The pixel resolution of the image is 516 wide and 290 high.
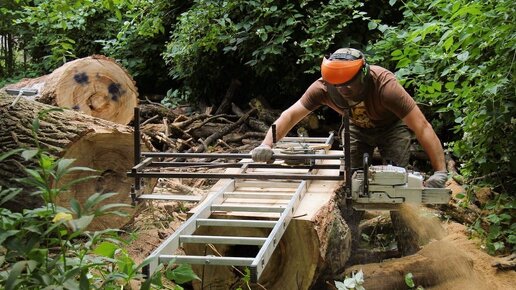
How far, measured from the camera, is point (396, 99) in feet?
15.9

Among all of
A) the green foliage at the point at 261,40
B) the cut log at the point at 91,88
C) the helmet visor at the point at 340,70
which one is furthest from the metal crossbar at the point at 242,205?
the green foliage at the point at 261,40

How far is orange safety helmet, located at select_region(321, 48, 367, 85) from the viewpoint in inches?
176

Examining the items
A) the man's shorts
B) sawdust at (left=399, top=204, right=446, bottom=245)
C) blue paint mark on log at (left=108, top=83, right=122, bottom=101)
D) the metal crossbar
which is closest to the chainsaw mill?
the metal crossbar

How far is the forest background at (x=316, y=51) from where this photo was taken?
5.04 meters

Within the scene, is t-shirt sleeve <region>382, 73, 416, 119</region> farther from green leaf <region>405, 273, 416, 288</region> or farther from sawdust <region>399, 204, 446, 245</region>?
green leaf <region>405, 273, 416, 288</region>

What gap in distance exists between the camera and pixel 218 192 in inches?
169

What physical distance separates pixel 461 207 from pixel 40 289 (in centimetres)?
393

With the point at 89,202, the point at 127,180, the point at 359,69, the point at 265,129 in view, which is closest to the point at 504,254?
the point at 359,69

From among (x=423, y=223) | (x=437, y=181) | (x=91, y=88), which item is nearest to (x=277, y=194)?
(x=437, y=181)

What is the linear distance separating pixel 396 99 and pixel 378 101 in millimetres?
202

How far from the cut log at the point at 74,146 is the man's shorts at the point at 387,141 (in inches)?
73.1

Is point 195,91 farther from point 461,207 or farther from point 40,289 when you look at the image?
point 40,289

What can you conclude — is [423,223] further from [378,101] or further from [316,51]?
[316,51]

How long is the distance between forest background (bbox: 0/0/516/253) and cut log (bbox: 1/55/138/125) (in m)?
0.58
